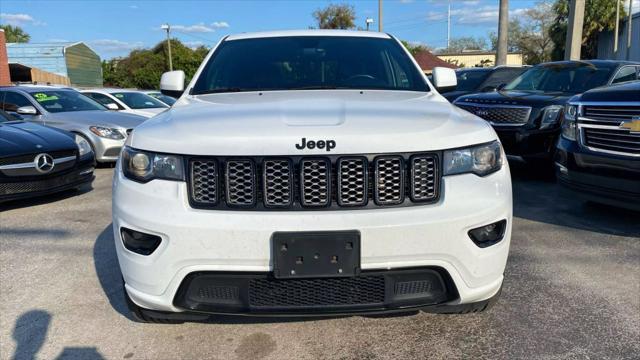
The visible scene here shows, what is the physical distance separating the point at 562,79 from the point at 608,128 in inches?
139

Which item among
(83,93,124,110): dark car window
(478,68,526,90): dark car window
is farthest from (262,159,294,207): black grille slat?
(83,93,124,110): dark car window

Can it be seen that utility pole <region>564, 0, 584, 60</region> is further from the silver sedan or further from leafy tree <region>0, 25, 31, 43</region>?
leafy tree <region>0, 25, 31, 43</region>

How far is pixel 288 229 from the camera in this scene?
6.97ft

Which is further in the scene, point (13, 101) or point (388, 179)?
point (13, 101)

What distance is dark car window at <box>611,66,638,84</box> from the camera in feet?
23.2

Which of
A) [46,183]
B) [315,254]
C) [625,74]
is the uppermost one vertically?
[625,74]

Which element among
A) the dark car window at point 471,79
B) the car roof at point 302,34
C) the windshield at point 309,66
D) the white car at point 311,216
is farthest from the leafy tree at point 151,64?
the white car at point 311,216

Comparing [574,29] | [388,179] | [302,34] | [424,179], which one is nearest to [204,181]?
[388,179]

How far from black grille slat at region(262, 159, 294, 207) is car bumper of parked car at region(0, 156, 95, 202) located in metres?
4.36

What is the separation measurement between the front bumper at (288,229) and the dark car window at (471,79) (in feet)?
32.4

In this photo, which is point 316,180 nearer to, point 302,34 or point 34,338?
point 34,338

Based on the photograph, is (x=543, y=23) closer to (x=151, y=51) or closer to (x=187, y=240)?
(x=151, y=51)

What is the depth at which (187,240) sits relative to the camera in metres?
2.15

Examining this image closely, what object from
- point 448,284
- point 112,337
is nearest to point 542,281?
point 448,284
